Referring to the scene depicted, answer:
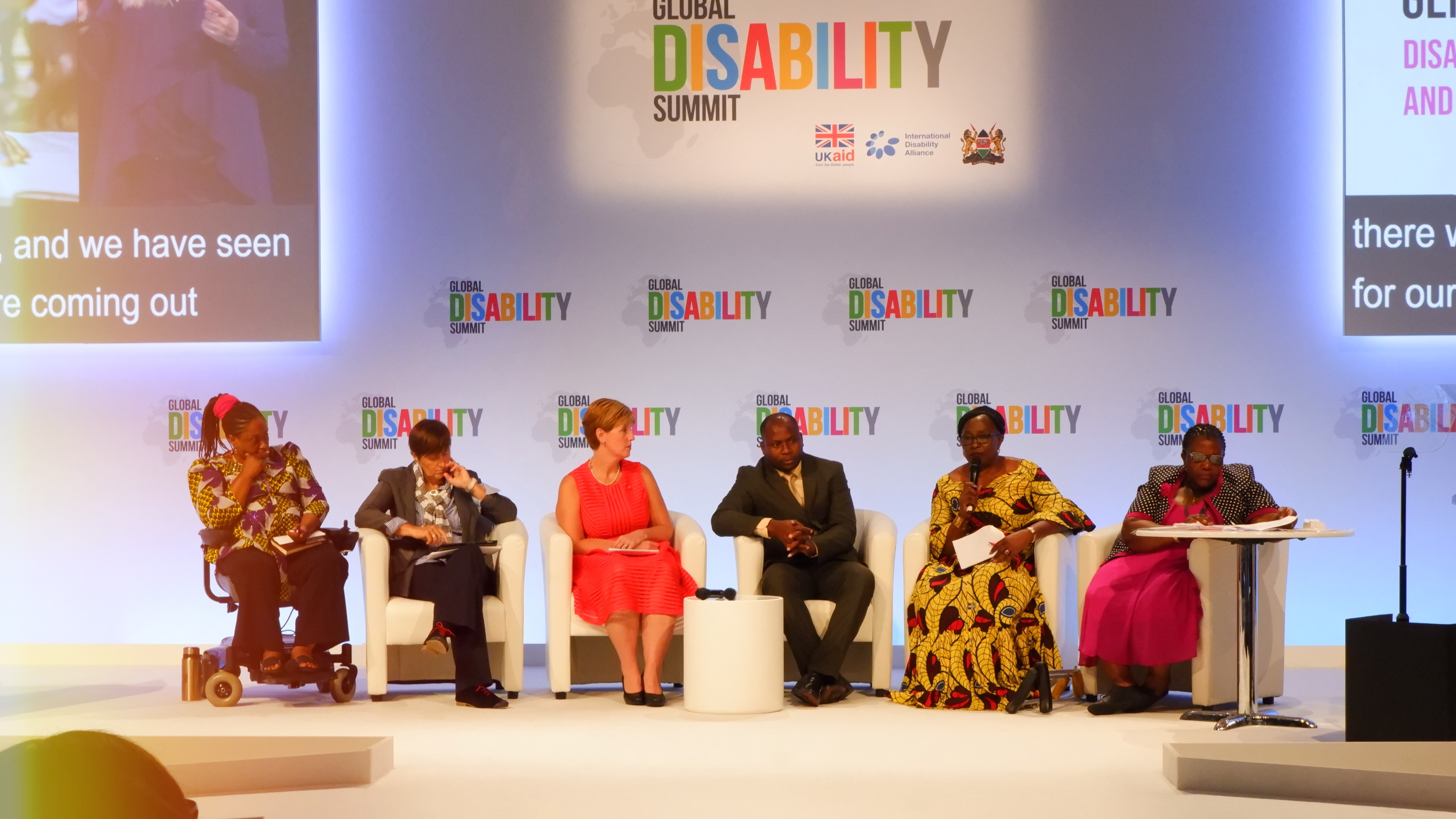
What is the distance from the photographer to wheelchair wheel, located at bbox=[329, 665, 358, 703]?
5262 millimetres

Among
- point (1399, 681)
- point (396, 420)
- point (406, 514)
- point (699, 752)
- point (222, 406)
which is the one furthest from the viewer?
point (396, 420)

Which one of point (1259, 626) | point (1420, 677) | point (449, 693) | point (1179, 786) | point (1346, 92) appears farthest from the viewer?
point (1346, 92)

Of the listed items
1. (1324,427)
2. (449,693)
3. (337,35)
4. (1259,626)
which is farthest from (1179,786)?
(337,35)

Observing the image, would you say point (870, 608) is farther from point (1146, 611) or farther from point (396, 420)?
point (396, 420)

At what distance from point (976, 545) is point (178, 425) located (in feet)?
12.8

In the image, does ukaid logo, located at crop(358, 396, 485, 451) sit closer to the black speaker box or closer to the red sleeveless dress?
the red sleeveless dress

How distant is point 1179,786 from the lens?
3.60 meters

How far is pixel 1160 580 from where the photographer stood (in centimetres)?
501

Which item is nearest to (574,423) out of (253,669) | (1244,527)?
(253,669)

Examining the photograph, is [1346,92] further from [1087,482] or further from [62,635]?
[62,635]

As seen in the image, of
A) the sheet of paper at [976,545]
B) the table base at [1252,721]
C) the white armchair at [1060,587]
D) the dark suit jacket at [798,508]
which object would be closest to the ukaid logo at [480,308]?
the dark suit jacket at [798,508]

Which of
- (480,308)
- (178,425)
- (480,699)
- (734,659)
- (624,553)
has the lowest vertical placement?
(480,699)

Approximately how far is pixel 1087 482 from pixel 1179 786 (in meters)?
3.09

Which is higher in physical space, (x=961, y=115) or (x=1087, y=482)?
(x=961, y=115)
